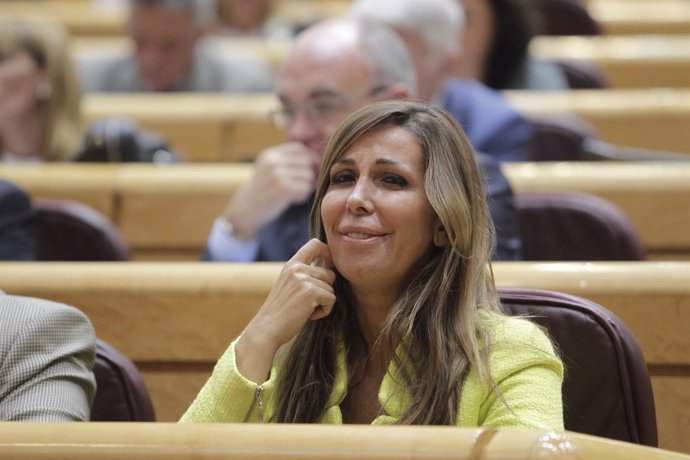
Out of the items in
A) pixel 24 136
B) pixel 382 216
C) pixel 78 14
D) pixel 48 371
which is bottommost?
pixel 78 14

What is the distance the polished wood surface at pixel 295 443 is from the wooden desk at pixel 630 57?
1.65m

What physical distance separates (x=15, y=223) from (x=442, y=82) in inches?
22.6

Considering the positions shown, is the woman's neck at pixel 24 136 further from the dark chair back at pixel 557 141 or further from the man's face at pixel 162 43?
the dark chair back at pixel 557 141

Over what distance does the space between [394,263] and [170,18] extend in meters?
1.31

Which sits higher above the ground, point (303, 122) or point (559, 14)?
point (303, 122)

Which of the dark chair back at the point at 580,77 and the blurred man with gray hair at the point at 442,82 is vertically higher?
the blurred man with gray hair at the point at 442,82

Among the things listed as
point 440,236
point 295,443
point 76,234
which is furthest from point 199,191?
point 295,443

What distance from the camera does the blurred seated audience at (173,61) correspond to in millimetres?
2102

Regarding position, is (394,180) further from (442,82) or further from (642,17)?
(642,17)

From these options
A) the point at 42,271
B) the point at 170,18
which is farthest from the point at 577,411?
the point at 170,18

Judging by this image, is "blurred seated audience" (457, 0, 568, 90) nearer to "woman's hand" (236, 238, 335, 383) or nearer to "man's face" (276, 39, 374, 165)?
"man's face" (276, 39, 374, 165)

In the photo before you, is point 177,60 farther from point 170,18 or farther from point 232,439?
point 232,439

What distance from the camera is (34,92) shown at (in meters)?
1.77

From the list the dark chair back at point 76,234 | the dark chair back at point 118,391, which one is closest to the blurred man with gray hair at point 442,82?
the dark chair back at point 76,234
